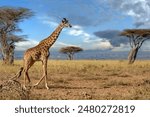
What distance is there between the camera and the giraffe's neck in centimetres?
1080

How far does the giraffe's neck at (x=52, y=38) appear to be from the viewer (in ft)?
35.4

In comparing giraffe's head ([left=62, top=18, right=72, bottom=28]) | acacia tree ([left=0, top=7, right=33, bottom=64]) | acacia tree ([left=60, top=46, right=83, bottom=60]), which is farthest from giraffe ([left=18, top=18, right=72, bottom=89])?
acacia tree ([left=60, top=46, right=83, bottom=60])

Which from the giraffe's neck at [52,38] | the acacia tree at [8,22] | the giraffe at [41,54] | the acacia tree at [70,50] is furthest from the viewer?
the acacia tree at [70,50]

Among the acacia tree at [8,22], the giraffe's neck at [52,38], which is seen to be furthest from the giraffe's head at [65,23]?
the acacia tree at [8,22]

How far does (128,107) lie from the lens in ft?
21.8

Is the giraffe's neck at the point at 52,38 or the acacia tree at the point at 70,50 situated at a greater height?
the acacia tree at the point at 70,50

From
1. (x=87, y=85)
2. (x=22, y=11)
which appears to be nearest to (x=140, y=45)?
(x=22, y=11)

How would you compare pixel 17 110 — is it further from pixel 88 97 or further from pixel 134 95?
pixel 134 95

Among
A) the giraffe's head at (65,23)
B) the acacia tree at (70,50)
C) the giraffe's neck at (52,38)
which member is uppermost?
the acacia tree at (70,50)

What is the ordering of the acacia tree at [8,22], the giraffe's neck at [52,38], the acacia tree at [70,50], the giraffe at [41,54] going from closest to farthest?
the giraffe at [41,54] → the giraffe's neck at [52,38] → the acacia tree at [8,22] → the acacia tree at [70,50]

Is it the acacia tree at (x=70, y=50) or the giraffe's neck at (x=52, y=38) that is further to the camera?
the acacia tree at (x=70, y=50)

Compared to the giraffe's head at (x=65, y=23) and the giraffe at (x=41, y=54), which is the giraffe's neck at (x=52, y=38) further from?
the giraffe's head at (x=65, y=23)

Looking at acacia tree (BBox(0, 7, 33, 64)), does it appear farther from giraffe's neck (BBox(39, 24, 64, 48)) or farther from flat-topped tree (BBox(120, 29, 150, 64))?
giraffe's neck (BBox(39, 24, 64, 48))

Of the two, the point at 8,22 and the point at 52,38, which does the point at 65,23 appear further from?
the point at 8,22
